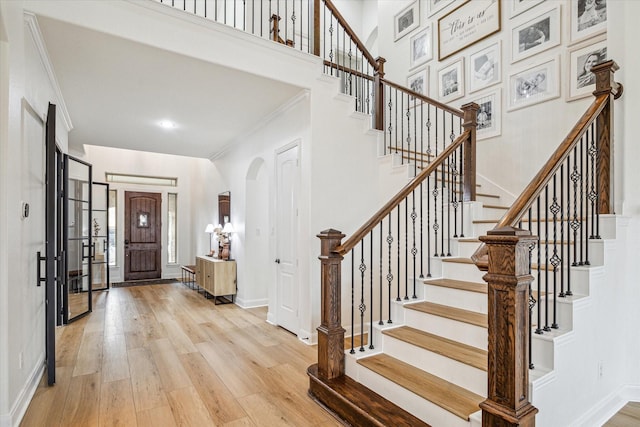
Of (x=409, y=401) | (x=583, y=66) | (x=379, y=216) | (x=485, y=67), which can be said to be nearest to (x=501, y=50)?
(x=485, y=67)

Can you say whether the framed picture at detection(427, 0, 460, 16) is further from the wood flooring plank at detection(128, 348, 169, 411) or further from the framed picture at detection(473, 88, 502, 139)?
the wood flooring plank at detection(128, 348, 169, 411)

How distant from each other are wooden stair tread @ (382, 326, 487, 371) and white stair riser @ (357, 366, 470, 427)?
0.33 m

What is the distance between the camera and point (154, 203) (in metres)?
8.93

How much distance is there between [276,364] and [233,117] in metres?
3.33

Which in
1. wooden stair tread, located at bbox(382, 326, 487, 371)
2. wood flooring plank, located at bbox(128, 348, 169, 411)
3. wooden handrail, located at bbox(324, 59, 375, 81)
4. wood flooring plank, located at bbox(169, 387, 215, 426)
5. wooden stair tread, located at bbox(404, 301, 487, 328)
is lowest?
wood flooring plank, located at bbox(128, 348, 169, 411)

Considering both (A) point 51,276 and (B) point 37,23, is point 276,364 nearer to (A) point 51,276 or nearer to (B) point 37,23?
(A) point 51,276

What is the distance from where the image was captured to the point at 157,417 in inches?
97.0

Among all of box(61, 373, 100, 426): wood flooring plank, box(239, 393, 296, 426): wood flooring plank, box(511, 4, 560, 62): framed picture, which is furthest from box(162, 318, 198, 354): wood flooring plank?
box(511, 4, 560, 62): framed picture

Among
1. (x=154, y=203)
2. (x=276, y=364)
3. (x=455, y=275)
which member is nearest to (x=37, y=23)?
(x=276, y=364)

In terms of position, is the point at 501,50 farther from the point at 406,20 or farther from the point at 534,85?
the point at 406,20

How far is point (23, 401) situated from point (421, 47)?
6.15 metres

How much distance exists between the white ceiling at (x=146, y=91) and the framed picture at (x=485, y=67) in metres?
2.43

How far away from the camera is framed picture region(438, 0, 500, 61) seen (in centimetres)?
453

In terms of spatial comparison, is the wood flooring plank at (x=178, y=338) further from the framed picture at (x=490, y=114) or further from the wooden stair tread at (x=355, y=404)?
the framed picture at (x=490, y=114)
